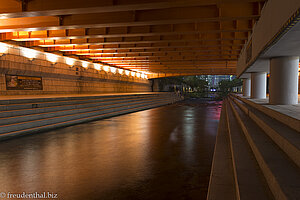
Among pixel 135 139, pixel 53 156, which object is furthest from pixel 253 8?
pixel 53 156

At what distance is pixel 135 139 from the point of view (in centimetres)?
739

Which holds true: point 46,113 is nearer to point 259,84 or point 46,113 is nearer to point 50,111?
point 50,111

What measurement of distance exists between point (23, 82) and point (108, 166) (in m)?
13.9

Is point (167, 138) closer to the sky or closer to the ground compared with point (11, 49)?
closer to the ground

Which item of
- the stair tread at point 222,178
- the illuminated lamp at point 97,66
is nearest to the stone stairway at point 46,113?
the stair tread at point 222,178

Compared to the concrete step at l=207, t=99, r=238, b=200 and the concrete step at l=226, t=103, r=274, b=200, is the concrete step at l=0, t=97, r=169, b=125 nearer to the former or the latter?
the concrete step at l=207, t=99, r=238, b=200

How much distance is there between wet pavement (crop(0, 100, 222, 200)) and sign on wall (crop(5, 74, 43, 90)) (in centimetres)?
881

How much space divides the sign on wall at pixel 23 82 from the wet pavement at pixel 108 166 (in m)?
8.81

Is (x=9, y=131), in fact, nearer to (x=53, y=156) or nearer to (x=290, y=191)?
(x=53, y=156)

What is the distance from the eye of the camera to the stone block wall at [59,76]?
1447 centimetres

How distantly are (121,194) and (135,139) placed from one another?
4003 millimetres

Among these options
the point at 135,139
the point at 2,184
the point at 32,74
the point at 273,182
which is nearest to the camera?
the point at 273,182

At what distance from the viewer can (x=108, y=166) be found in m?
4.70

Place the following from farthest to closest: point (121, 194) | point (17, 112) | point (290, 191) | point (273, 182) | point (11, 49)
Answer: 1. point (11, 49)
2. point (17, 112)
3. point (121, 194)
4. point (273, 182)
5. point (290, 191)
